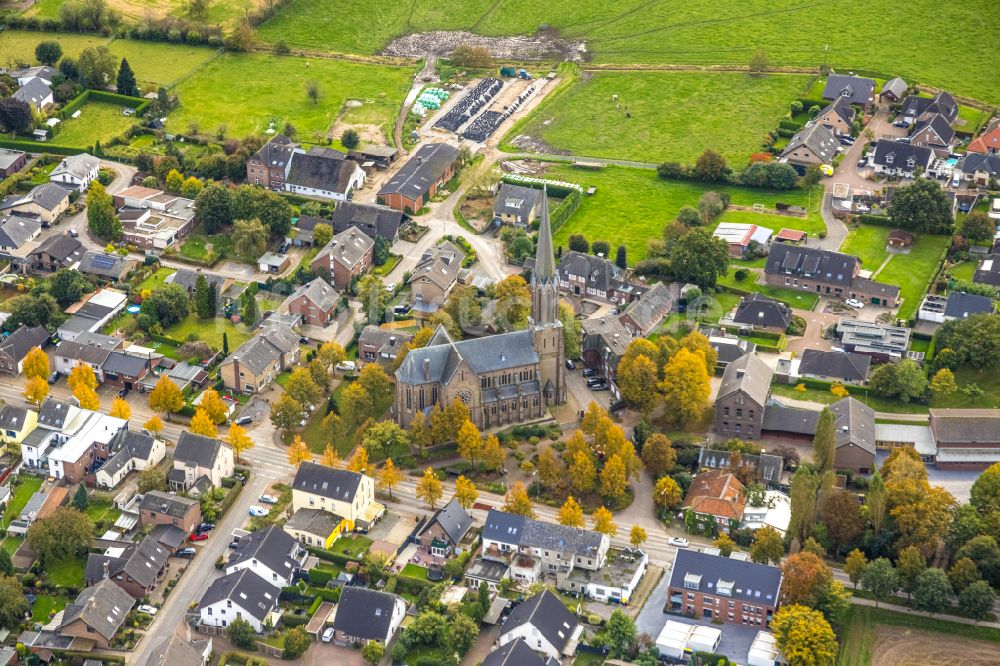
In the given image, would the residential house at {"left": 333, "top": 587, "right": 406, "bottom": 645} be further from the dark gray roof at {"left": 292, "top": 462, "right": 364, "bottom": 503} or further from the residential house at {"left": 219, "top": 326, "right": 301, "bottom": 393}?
the residential house at {"left": 219, "top": 326, "right": 301, "bottom": 393}

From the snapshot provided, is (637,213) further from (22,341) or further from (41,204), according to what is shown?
(22,341)

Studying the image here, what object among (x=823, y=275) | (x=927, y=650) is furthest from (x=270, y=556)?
(x=823, y=275)

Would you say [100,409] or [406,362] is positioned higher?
[406,362]

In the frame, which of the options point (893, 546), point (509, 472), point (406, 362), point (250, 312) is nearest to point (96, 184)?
point (250, 312)

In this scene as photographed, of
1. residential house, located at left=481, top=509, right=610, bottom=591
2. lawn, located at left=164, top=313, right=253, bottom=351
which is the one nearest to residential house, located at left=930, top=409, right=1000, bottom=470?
residential house, located at left=481, top=509, right=610, bottom=591

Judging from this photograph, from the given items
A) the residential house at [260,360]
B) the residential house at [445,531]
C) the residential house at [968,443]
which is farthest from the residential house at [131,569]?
the residential house at [968,443]

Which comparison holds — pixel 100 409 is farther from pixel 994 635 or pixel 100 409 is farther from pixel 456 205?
pixel 994 635
